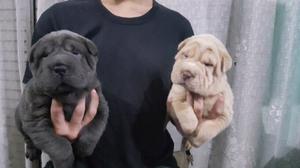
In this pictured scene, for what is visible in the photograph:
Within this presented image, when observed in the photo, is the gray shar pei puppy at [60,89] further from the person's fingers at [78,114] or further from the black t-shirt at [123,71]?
the black t-shirt at [123,71]

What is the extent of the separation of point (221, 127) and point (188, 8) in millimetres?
560

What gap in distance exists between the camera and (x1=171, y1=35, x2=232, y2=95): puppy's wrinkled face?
0.77 m

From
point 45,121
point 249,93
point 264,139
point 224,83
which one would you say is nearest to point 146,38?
point 224,83

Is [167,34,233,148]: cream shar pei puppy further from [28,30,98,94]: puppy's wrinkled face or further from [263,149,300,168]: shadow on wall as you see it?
[263,149,300,168]: shadow on wall

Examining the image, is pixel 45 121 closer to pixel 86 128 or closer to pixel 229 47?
pixel 86 128

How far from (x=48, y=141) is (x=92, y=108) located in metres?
0.12

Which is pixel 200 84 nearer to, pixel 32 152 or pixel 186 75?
pixel 186 75

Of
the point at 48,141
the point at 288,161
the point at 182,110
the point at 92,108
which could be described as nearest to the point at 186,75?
the point at 182,110

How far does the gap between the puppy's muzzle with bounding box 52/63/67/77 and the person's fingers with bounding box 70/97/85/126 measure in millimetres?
101

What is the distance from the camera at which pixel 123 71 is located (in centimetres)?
90

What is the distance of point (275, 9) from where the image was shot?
1221 millimetres

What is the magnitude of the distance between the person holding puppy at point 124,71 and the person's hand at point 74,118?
0.42ft

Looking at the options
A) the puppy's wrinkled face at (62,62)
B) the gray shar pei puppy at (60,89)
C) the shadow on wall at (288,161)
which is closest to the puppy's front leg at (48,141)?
the gray shar pei puppy at (60,89)

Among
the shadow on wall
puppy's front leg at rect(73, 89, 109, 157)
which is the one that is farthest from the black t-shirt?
the shadow on wall
